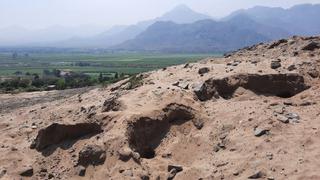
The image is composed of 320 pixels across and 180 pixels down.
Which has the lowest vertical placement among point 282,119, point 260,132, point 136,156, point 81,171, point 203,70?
point 81,171

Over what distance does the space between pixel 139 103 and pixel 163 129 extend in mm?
1588

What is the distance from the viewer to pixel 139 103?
1836cm

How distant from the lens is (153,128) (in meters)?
17.1

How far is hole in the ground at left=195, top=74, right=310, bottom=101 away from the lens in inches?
754

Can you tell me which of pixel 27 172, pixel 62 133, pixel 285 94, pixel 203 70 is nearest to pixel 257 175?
pixel 285 94

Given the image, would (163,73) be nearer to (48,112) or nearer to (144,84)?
(144,84)

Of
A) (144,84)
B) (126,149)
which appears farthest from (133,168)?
(144,84)

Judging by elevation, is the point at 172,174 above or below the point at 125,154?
below

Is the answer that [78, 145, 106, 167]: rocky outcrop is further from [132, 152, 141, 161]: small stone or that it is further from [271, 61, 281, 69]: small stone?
[271, 61, 281, 69]: small stone

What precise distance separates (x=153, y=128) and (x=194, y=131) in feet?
4.30

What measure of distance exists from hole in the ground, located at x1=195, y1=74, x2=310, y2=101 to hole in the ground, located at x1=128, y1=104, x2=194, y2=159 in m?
1.91

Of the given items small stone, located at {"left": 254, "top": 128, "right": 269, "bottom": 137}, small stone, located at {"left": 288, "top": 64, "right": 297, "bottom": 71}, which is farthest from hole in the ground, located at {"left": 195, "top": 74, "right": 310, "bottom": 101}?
small stone, located at {"left": 254, "top": 128, "right": 269, "bottom": 137}

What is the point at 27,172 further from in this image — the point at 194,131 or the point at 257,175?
the point at 257,175

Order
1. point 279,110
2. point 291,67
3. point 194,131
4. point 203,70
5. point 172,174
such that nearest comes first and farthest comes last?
point 172,174
point 279,110
point 194,131
point 291,67
point 203,70
